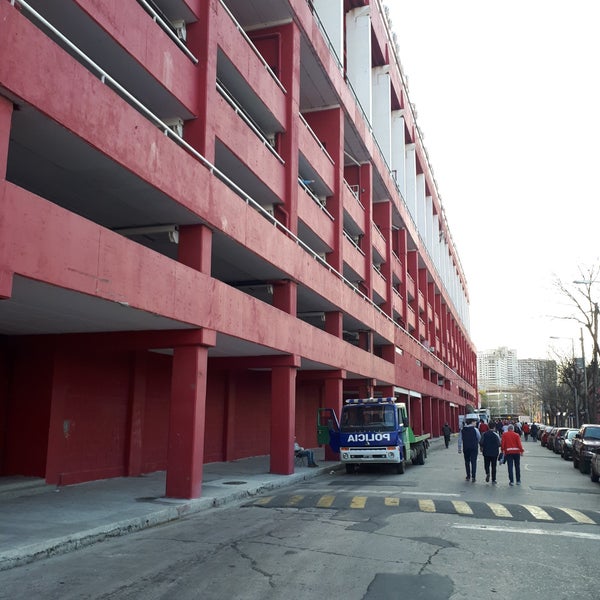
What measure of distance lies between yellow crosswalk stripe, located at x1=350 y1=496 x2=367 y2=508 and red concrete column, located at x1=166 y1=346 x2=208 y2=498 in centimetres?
349

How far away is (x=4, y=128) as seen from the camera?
8805mm

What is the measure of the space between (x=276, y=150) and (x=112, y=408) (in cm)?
1025

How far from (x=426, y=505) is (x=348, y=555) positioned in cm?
524

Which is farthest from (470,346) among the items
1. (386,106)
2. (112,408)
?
(112,408)

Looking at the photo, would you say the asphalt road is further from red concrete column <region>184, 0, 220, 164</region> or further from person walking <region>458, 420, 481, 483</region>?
red concrete column <region>184, 0, 220, 164</region>

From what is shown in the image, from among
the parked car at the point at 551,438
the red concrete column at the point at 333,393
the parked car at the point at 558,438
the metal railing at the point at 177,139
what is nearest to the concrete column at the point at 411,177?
the metal railing at the point at 177,139

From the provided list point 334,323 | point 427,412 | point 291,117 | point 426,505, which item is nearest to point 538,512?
point 426,505

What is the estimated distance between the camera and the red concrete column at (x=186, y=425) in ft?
44.7

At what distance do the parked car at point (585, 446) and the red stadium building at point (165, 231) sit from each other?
9.56 m

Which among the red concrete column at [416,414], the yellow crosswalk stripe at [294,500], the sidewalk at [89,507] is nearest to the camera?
the sidewalk at [89,507]

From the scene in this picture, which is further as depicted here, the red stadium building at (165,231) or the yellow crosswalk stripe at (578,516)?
the yellow crosswalk stripe at (578,516)

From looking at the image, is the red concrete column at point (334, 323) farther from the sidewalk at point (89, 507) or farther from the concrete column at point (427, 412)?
the concrete column at point (427, 412)

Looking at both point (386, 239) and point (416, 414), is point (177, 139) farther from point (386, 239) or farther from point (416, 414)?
point (416, 414)

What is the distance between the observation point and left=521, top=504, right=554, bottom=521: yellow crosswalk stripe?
38.0 ft
